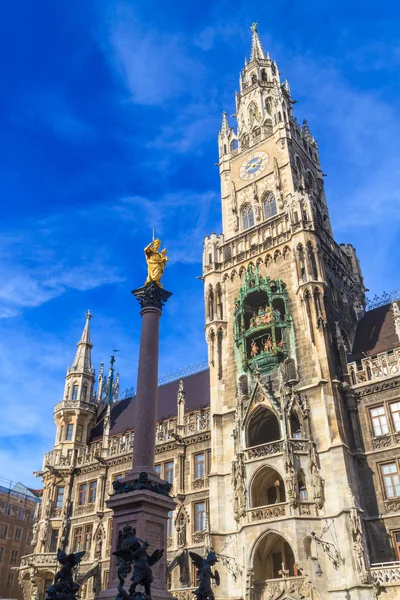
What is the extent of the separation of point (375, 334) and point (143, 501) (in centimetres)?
2183

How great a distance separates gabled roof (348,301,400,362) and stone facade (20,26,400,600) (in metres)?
0.26

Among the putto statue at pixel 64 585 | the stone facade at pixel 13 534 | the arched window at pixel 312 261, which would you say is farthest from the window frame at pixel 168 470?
the stone facade at pixel 13 534

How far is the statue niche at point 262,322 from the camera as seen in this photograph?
109 feet

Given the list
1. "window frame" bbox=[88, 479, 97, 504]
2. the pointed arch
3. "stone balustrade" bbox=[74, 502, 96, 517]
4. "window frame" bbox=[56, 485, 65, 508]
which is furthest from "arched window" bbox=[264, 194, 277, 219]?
"window frame" bbox=[56, 485, 65, 508]

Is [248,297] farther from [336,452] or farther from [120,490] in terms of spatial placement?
[120,490]

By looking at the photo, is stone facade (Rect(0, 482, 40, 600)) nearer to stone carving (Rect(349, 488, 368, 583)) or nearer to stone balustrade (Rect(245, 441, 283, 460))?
stone balustrade (Rect(245, 441, 283, 460))

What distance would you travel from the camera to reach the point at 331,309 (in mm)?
34625

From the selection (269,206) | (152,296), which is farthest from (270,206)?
(152,296)

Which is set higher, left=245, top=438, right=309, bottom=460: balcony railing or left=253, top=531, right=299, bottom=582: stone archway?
left=245, top=438, right=309, bottom=460: balcony railing

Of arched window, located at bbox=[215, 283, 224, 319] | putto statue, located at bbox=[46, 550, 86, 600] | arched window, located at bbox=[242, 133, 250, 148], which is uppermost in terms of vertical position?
arched window, located at bbox=[242, 133, 250, 148]

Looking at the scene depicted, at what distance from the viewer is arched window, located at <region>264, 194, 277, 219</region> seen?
40625 millimetres

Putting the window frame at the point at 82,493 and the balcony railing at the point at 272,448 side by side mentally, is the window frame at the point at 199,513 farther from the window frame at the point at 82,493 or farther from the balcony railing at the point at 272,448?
the window frame at the point at 82,493

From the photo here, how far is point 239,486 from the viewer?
1168 inches

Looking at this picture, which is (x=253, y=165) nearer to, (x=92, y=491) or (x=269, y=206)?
(x=269, y=206)
